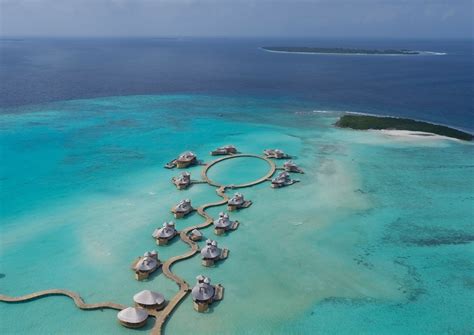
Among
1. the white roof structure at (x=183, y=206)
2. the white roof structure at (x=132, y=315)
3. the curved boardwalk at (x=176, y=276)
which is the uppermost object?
the white roof structure at (x=183, y=206)

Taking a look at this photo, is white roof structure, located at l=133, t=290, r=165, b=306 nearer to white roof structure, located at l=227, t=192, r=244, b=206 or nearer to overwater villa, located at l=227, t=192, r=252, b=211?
overwater villa, located at l=227, t=192, r=252, b=211

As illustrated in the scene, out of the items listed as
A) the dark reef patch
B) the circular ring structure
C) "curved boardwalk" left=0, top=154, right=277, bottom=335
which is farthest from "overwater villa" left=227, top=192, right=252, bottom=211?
the dark reef patch

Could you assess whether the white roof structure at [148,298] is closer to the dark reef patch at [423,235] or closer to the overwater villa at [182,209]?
the overwater villa at [182,209]

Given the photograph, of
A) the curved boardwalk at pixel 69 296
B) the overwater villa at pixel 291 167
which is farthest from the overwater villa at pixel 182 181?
the curved boardwalk at pixel 69 296

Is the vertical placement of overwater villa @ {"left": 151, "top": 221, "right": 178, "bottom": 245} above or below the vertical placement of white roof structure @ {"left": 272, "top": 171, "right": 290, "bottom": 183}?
below

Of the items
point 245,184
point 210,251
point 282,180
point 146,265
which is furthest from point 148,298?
point 282,180

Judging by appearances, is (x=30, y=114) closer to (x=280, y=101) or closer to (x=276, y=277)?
(x=280, y=101)

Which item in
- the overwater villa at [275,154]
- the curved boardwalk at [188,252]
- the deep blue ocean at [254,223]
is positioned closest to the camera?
the curved boardwalk at [188,252]
